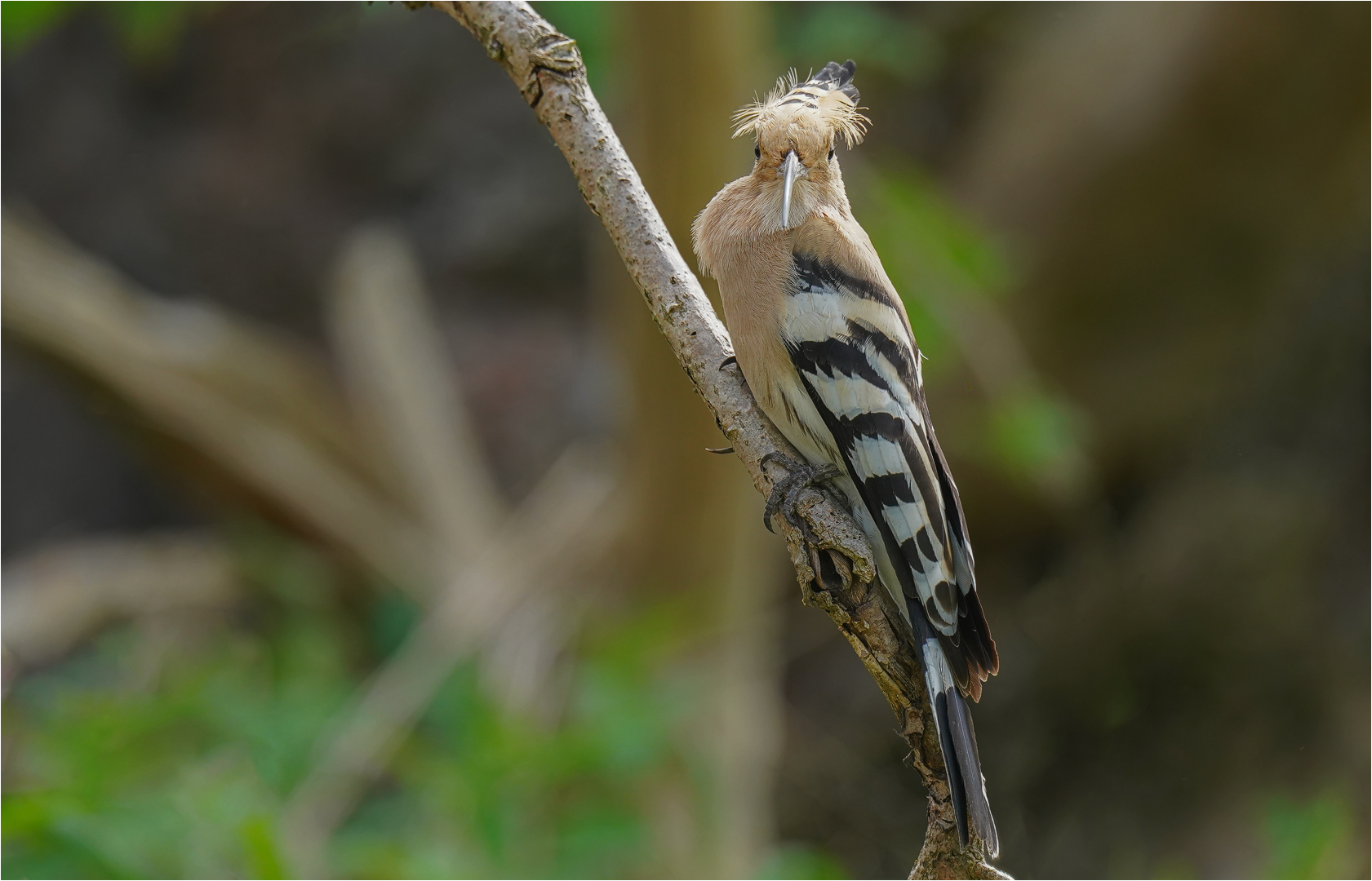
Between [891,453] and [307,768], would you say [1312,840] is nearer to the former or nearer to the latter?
[891,453]

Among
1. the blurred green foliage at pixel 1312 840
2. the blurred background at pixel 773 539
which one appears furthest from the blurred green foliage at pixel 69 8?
the blurred green foliage at pixel 1312 840

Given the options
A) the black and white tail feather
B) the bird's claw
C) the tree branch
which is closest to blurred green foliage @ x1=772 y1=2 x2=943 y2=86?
the tree branch

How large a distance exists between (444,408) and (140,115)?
3429 millimetres

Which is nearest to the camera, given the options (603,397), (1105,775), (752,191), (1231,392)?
(752,191)

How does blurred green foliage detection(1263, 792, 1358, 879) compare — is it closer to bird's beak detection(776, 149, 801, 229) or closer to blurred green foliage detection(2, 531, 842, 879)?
blurred green foliage detection(2, 531, 842, 879)

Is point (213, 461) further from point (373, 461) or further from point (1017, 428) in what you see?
point (1017, 428)

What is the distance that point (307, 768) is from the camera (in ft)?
10.1

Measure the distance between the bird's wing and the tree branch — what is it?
51 mm

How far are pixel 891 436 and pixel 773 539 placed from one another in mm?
2933

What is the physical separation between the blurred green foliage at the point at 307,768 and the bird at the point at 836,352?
1.55 meters

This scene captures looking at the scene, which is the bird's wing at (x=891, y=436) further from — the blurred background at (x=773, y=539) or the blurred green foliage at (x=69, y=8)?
the blurred green foliage at (x=69, y=8)

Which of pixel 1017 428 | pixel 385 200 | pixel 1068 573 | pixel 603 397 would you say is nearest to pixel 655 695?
pixel 1017 428

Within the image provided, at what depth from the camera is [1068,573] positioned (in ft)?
12.6

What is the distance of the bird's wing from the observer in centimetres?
101
